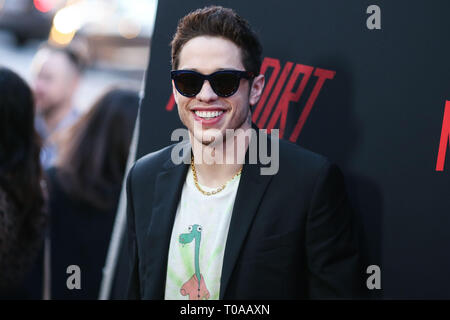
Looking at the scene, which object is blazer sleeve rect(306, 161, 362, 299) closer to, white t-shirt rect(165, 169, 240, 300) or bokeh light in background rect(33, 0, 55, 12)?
white t-shirt rect(165, 169, 240, 300)

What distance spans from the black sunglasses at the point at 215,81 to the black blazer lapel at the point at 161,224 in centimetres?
36

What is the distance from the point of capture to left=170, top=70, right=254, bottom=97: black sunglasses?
5.73 feet

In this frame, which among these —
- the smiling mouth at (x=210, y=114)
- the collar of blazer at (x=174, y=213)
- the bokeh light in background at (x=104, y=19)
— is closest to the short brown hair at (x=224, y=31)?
the smiling mouth at (x=210, y=114)

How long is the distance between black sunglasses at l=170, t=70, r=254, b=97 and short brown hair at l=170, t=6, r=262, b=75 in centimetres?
9

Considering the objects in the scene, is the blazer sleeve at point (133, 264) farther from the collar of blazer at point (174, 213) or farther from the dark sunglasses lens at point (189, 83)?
the dark sunglasses lens at point (189, 83)

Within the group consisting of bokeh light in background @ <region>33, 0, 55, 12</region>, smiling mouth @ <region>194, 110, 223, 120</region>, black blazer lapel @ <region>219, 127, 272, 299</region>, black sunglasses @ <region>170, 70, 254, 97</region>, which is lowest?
black blazer lapel @ <region>219, 127, 272, 299</region>

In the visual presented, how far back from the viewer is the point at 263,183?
182 cm

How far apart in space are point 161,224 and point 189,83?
0.60 metres

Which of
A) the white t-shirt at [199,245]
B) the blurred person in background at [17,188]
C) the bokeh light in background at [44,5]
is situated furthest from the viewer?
the bokeh light in background at [44,5]

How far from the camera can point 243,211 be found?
179 centimetres

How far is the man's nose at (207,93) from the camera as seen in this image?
1744 millimetres

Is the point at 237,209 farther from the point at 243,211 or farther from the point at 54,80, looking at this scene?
the point at 54,80

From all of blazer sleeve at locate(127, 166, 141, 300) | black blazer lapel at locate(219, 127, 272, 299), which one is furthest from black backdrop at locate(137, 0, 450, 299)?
blazer sleeve at locate(127, 166, 141, 300)

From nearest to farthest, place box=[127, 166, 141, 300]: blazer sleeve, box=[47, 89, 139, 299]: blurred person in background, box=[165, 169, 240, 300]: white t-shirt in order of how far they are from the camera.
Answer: box=[165, 169, 240, 300]: white t-shirt
box=[127, 166, 141, 300]: blazer sleeve
box=[47, 89, 139, 299]: blurred person in background
